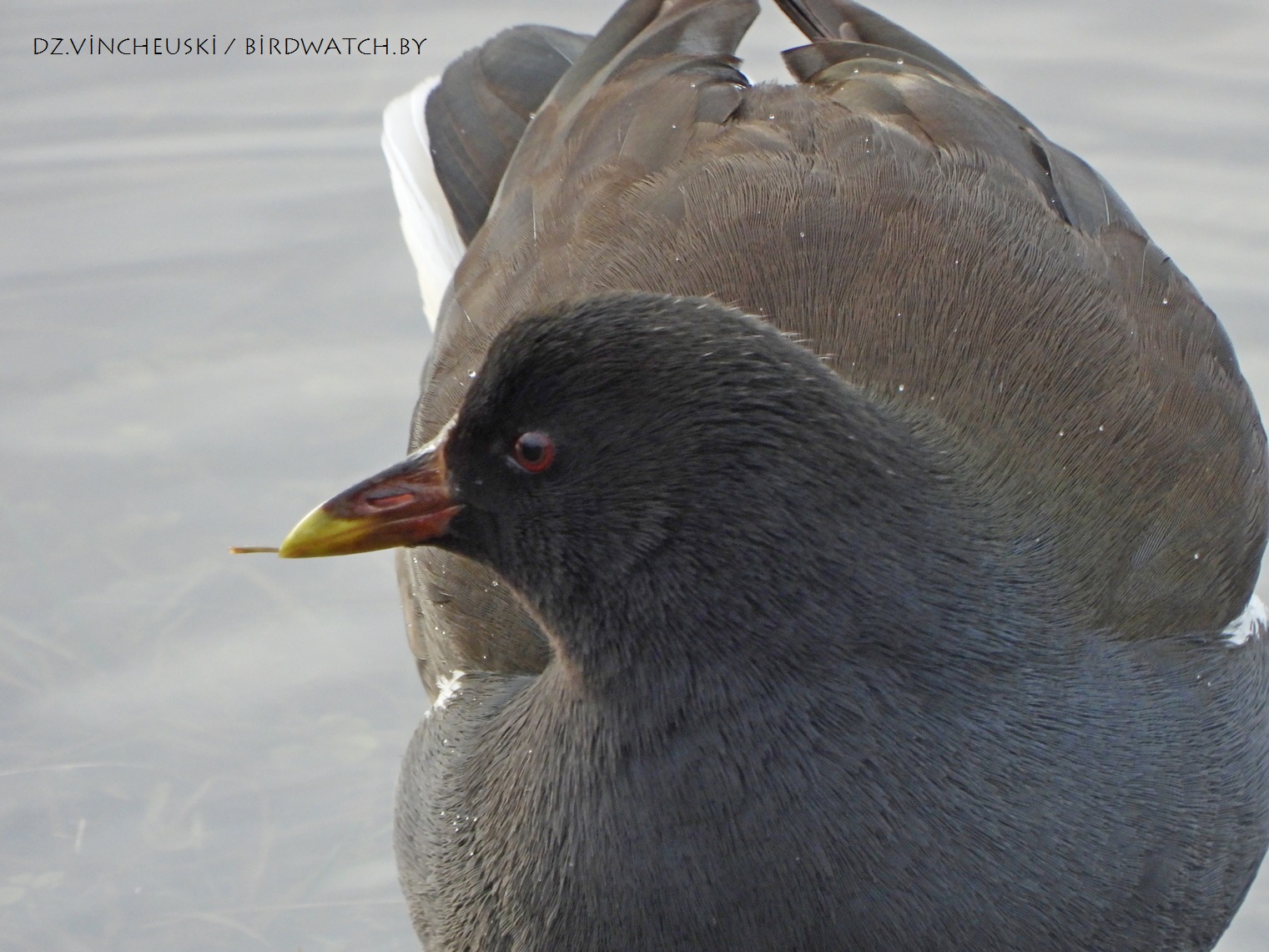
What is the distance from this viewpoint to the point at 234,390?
5.33m

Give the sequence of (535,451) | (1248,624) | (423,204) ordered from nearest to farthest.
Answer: (535,451) → (1248,624) → (423,204)

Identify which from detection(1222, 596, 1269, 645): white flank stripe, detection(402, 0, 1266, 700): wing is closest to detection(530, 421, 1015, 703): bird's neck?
detection(402, 0, 1266, 700): wing

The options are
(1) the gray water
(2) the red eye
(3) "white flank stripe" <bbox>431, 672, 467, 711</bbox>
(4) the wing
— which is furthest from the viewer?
(1) the gray water

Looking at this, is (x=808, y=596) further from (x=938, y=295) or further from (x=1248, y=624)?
(x=1248, y=624)

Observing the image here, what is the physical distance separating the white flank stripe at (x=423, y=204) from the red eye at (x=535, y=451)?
2.02 meters

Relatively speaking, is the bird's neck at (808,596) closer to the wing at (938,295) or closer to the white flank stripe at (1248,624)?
the wing at (938,295)

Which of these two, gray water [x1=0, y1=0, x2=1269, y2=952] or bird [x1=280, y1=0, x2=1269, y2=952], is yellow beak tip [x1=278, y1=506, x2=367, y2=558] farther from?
gray water [x1=0, y1=0, x2=1269, y2=952]

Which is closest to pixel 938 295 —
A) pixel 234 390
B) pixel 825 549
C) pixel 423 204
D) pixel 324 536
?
pixel 825 549

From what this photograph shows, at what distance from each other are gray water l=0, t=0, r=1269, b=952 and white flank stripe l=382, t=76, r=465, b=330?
584 mm

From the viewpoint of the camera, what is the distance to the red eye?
8.68 feet

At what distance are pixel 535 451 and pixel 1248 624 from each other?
59.9 inches

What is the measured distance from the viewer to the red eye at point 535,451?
265 centimetres

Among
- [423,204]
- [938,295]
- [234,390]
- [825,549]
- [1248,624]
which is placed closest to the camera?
[825,549]

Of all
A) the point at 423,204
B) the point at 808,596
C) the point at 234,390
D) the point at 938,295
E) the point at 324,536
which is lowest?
the point at 234,390
